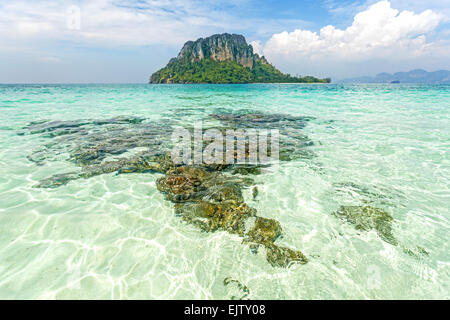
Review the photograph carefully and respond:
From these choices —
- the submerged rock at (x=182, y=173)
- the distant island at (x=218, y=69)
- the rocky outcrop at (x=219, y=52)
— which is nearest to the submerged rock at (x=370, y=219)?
the submerged rock at (x=182, y=173)

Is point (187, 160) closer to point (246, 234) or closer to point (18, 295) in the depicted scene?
point (246, 234)

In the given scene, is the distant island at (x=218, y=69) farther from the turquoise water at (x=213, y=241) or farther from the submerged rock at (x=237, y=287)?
the submerged rock at (x=237, y=287)

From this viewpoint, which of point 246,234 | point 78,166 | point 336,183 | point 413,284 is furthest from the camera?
point 78,166

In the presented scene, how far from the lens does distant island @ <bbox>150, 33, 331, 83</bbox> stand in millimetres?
163625

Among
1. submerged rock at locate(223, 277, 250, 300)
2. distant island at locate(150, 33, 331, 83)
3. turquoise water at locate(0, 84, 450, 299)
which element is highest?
distant island at locate(150, 33, 331, 83)

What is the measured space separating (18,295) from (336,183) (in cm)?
705

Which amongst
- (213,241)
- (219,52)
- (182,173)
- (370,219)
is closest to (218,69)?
(219,52)

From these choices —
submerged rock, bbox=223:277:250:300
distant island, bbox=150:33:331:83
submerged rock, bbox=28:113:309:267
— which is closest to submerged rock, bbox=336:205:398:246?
submerged rock, bbox=28:113:309:267

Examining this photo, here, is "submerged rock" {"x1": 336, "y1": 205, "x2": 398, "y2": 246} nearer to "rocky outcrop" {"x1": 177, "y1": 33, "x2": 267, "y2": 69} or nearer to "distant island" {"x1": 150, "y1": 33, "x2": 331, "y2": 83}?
"distant island" {"x1": 150, "y1": 33, "x2": 331, "y2": 83}

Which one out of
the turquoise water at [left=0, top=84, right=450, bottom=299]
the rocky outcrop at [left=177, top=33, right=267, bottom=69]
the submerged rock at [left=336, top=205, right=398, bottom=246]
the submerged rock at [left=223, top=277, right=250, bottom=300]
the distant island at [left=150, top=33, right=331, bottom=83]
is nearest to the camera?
the submerged rock at [left=223, top=277, right=250, bottom=300]

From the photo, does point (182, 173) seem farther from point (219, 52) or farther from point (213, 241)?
point (219, 52)

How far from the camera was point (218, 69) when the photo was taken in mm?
172375

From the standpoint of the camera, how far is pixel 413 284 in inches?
130
